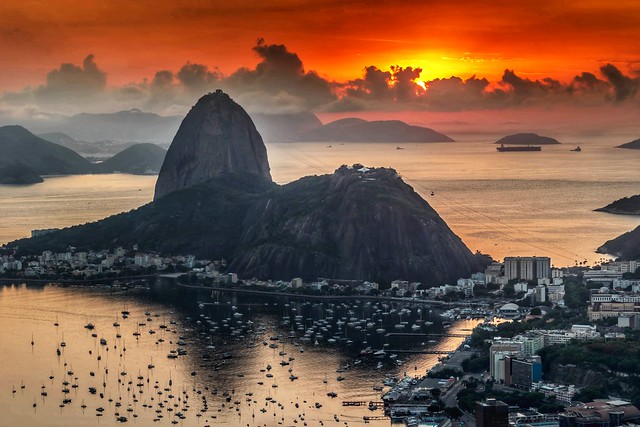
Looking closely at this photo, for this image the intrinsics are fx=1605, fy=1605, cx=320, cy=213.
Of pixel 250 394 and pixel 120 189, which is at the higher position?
pixel 120 189

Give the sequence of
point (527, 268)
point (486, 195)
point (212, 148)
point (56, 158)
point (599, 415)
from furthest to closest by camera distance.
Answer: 1. point (56, 158)
2. point (486, 195)
3. point (212, 148)
4. point (527, 268)
5. point (599, 415)

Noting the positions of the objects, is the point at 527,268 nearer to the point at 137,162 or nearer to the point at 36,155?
the point at 137,162

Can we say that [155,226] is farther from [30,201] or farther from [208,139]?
[30,201]

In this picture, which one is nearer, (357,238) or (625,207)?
(357,238)

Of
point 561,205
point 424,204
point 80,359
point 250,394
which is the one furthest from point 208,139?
point 250,394

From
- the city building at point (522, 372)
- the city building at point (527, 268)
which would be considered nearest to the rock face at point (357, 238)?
the city building at point (527, 268)

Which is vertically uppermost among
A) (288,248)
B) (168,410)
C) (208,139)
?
(208,139)

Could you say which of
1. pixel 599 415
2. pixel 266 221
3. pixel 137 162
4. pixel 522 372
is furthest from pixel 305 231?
pixel 137 162
